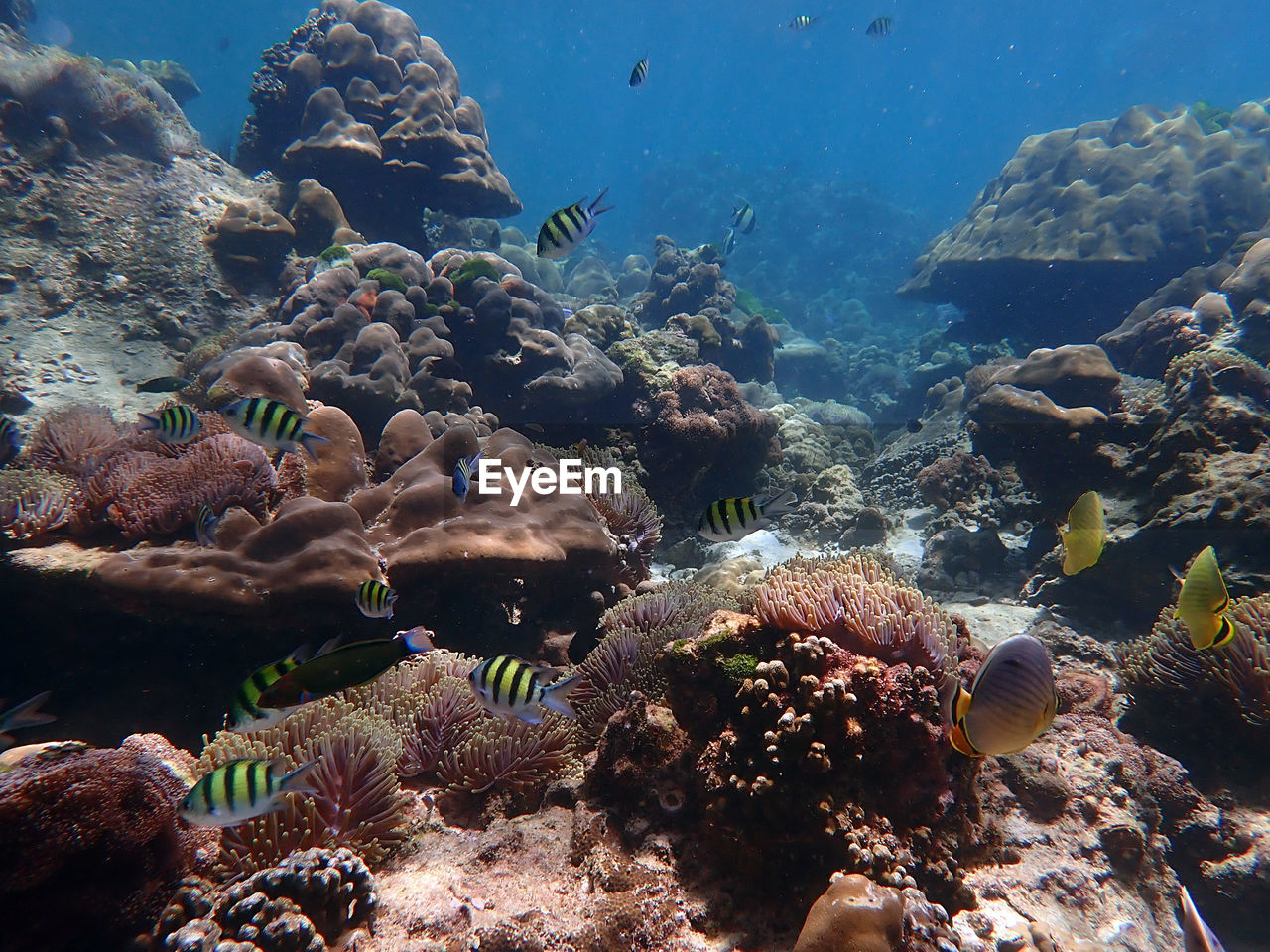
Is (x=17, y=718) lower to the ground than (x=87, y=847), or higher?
higher

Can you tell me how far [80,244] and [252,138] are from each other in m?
5.28

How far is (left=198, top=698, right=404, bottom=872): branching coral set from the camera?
2.28 metres

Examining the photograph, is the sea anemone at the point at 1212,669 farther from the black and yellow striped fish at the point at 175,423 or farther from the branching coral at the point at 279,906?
the black and yellow striped fish at the point at 175,423

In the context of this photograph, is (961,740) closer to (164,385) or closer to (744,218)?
(164,385)

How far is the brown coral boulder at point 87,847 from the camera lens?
176 cm

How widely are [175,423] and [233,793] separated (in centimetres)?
289

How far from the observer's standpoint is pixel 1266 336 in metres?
8.99

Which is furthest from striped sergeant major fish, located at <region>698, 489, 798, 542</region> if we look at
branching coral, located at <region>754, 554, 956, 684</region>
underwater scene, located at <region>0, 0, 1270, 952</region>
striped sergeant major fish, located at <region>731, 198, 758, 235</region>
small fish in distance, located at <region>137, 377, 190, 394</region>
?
striped sergeant major fish, located at <region>731, 198, 758, 235</region>

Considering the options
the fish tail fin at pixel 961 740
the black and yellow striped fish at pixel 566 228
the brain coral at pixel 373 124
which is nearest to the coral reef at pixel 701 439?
the black and yellow striped fish at pixel 566 228

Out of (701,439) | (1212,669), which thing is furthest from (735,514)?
(701,439)

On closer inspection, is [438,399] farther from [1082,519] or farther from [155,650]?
[1082,519]

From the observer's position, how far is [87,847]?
6.17ft

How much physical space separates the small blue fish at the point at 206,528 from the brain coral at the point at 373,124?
10139mm

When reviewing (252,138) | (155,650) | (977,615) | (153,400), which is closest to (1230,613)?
(977,615)
